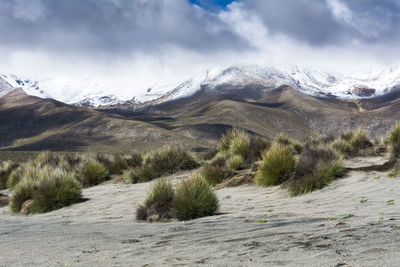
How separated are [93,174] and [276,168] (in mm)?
8631

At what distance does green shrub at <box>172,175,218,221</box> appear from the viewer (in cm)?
721

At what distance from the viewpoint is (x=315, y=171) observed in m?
9.41

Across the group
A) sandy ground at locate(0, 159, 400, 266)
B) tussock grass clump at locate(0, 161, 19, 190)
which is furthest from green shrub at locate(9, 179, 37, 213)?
tussock grass clump at locate(0, 161, 19, 190)

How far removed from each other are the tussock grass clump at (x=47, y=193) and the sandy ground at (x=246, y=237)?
2.02 metres

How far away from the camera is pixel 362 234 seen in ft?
14.5

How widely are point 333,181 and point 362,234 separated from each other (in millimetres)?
5167

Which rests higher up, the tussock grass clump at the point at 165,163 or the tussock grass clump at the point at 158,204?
the tussock grass clump at the point at 165,163

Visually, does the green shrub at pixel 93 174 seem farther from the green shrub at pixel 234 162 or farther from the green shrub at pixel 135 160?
the green shrub at pixel 234 162

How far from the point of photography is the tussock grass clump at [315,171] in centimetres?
909

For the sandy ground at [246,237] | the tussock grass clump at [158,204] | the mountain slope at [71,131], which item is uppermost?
A: the mountain slope at [71,131]

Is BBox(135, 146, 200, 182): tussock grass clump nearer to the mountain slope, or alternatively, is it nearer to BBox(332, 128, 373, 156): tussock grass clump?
BBox(332, 128, 373, 156): tussock grass clump

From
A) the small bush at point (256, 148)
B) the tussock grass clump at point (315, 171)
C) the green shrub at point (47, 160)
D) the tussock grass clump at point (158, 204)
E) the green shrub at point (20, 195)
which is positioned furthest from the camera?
the green shrub at point (47, 160)

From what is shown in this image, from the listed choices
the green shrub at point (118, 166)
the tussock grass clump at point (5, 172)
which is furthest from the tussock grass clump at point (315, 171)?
the tussock grass clump at point (5, 172)

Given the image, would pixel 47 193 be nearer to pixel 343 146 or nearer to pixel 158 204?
pixel 158 204
